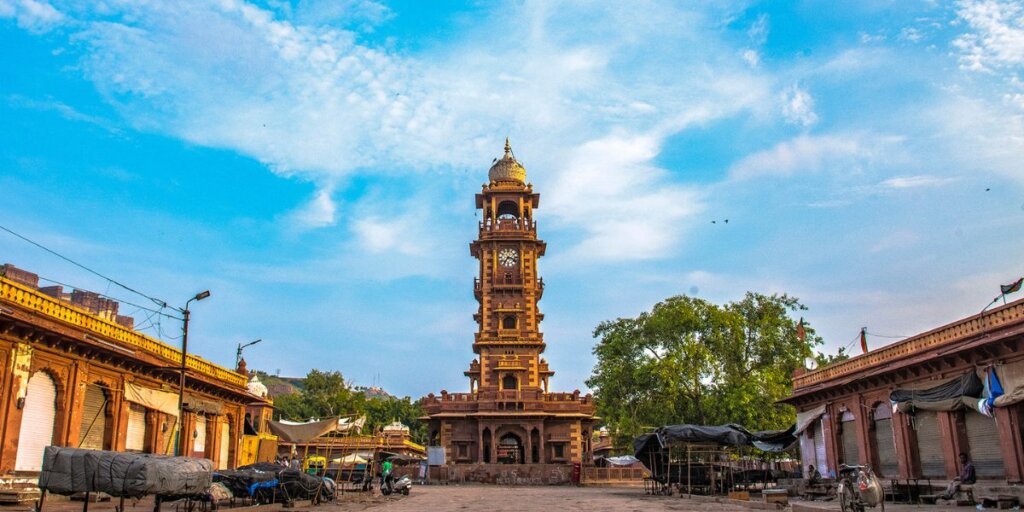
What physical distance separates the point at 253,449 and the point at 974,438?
33329 millimetres

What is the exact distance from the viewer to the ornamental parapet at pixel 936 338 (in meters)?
20.3

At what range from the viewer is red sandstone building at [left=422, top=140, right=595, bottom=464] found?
57594 mm

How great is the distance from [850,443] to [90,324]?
27.5 metres

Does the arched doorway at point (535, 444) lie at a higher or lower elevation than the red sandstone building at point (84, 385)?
lower

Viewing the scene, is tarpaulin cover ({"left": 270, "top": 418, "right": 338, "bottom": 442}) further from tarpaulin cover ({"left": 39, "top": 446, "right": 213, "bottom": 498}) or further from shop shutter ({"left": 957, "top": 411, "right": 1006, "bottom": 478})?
shop shutter ({"left": 957, "top": 411, "right": 1006, "bottom": 478})

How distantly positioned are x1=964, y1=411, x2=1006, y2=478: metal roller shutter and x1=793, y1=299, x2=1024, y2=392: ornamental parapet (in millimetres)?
2352

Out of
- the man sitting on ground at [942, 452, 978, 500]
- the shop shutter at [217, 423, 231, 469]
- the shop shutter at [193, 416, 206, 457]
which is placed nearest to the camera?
the man sitting on ground at [942, 452, 978, 500]

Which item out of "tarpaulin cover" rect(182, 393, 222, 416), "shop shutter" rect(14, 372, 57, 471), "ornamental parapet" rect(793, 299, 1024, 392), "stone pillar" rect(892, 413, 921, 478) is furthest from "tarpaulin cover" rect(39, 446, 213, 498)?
"stone pillar" rect(892, 413, 921, 478)

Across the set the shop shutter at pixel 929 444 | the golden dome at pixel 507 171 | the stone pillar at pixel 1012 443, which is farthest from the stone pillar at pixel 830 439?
the golden dome at pixel 507 171

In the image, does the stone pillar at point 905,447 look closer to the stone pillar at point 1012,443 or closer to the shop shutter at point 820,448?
the stone pillar at point 1012,443

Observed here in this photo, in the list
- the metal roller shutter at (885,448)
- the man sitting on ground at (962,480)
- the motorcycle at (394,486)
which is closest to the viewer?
the man sitting on ground at (962,480)

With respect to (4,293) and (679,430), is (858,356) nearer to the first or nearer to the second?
(679,430)

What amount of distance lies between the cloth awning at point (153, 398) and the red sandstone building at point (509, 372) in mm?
30624

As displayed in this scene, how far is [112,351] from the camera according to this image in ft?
74.9
